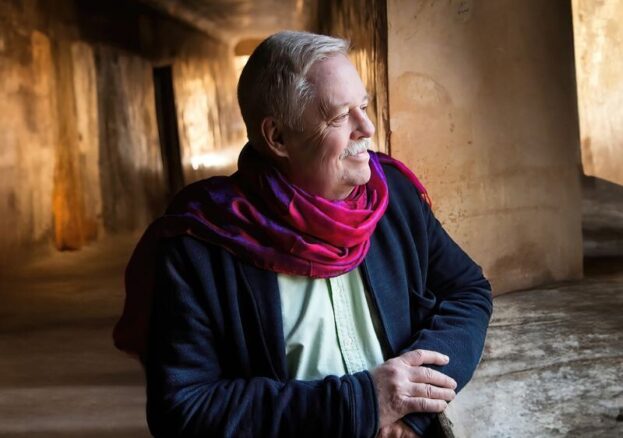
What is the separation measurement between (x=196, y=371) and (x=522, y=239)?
2.18 m

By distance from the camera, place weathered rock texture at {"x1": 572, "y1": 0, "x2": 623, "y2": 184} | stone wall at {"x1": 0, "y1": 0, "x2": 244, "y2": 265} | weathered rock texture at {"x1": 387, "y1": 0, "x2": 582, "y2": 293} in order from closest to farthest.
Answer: weathered rock texture at {"x1": 387, "y1": 0, "x2": 582, "y2": 293}
stone wall at {"x1": 0, "y1": 0, "x2": 244, "y2": 265}
weathered rock texture at {"x1": 572, "y1": 0, "x2": 623, "y2": 184}

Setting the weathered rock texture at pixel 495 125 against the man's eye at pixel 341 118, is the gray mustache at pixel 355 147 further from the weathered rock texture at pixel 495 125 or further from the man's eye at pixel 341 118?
the weathered rock texture at pixel 495 125

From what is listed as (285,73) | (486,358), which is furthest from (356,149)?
(486,358)

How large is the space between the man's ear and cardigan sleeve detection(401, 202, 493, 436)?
38 centimetres

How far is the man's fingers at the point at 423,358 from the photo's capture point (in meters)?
1.74

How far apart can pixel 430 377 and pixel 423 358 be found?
0.13ft

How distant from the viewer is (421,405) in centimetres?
171

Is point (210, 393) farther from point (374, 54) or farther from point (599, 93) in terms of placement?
point (599, 93)

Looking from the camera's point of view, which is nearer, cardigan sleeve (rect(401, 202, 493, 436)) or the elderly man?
the elderly man

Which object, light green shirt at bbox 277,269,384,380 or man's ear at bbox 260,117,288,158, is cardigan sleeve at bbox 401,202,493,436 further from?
man's ear at bbox 260,117,288,158

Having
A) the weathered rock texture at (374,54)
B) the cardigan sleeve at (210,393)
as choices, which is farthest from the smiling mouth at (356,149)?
the weathered rock texture at (374,54)

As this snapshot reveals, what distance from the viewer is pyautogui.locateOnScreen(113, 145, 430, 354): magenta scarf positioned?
5.73 ft

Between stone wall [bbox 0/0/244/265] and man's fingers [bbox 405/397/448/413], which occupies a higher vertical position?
stone wall [bbox 0/0/244/265]

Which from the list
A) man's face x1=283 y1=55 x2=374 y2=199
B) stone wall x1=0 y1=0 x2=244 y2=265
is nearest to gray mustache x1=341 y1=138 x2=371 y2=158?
man's face x1=283 y1=55 x2=374 y2=199
